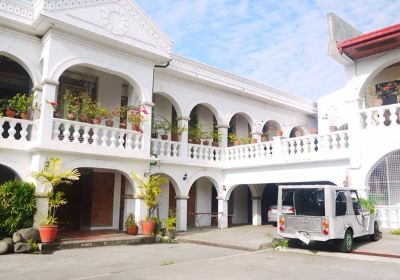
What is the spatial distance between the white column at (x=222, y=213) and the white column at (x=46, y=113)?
26.3 feet

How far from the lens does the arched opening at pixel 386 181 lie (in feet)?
39.9

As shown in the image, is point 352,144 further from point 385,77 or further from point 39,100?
point 39,100

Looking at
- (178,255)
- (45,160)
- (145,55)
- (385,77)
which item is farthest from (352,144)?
(45,160)

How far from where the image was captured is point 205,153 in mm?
16516

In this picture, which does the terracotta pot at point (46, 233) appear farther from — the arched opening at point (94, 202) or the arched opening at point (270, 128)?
the arched opening at point (270, 128)

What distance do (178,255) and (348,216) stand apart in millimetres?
4498

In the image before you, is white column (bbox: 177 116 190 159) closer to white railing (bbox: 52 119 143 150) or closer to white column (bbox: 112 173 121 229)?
white railing (bbox: 52 119 143 150)

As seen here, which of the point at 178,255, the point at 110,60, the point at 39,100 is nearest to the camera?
the point at 178,255

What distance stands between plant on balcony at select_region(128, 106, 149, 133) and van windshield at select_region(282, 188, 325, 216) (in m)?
5.57

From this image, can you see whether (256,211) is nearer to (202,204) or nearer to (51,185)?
(202,204)

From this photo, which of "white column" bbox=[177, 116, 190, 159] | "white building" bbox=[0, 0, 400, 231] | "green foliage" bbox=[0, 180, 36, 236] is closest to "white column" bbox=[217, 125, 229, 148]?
"white building" bbox=[0, 0, 400, 231]

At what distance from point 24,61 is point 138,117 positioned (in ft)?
12.9

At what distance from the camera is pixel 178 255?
9969 mm

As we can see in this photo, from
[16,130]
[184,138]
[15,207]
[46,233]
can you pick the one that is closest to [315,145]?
[184,138]
